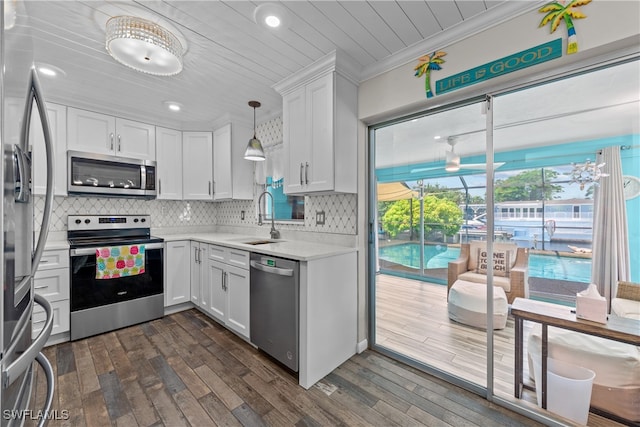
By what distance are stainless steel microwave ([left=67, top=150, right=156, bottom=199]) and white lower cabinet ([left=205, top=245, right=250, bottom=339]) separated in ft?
4.19

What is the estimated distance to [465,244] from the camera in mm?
2057

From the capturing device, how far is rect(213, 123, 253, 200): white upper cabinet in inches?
139

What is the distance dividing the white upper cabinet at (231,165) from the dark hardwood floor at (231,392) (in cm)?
194

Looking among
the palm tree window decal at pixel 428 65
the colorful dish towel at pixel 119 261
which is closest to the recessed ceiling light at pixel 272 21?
the palm tree window decal at pixel 428 65

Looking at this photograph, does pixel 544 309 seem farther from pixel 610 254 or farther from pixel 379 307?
pixel 379 307

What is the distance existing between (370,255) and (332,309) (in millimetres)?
648


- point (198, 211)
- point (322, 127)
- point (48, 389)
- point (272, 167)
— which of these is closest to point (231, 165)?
point (272, 167)

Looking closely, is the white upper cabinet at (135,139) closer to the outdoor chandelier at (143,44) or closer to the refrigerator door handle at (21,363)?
the outdoor chandelier at (143,44)

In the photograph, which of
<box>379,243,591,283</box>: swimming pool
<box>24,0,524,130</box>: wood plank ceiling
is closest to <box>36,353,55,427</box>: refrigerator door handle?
<box>24,0,524,130</box>: wood plank ceiling

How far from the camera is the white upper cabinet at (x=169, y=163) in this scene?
11.5 feet

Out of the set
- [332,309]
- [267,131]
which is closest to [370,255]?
[332,309]

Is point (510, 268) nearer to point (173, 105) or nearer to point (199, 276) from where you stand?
point (199, 276)

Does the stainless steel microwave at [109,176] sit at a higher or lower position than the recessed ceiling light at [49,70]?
lower

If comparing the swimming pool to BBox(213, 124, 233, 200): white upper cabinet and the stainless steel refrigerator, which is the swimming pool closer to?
the stainless steel refrigerator
